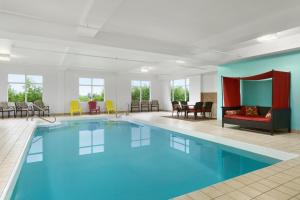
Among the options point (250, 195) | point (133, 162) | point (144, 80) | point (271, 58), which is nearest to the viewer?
point (250, 195)

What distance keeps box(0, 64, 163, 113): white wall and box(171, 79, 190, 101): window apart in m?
2.43

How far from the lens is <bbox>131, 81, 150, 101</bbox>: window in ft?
44.6

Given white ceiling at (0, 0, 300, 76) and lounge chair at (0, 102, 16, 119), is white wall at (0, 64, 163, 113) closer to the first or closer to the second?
lounge chair at (0, 102, 16, 119)

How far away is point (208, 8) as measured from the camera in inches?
146

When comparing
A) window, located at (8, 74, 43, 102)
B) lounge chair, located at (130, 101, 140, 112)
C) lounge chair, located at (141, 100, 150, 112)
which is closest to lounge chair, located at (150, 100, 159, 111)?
lounge chair, located at (141, 100, 150, 112)

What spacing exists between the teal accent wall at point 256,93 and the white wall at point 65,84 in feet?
25.7

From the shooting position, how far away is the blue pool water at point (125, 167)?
9.01 feet

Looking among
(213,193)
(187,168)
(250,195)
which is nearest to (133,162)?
(187,168)

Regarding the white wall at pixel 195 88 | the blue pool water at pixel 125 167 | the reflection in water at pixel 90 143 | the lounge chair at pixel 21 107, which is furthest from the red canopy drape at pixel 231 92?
the lounge chair at pixel 21 107

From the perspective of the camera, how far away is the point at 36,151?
184 inches

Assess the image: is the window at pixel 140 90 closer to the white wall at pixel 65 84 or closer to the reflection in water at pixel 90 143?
the white wall at pixel 65 84

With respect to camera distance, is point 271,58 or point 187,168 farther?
point 271,58

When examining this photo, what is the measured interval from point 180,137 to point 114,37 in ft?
11.7

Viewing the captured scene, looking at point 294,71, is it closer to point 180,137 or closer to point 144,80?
point 180,137
